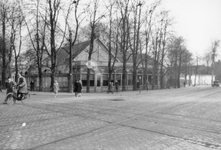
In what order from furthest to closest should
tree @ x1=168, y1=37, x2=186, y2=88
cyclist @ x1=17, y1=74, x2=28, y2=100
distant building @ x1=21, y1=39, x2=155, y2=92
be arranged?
1. tree @ x1=168, y1=37, x2=186, y2=88
2. distant building @ x1=21, y1=39, x2=155, y2=92
3. cyclist @ x1=17, y1=74, x2=28, y2=100

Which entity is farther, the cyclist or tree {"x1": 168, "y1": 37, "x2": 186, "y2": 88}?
tree {"x1": 168, "y1": 37, "x2": 186, "y2": 88}

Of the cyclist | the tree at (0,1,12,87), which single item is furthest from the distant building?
the cyclist

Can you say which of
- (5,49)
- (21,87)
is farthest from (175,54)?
(21,87)

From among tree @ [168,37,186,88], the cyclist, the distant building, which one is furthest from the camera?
tree @ [168,37,186,88]

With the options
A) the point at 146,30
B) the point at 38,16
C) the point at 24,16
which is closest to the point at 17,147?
the point at 38,16

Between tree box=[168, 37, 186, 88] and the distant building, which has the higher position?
tree box=[168, 37, 186, 88]

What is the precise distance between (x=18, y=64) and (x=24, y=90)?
24.3m

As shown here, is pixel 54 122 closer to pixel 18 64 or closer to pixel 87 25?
pixel 87 25

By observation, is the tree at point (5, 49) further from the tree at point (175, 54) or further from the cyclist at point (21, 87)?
the tree at point (175, 54)

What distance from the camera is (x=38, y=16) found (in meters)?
25.5

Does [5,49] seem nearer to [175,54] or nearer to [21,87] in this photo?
[21,87]

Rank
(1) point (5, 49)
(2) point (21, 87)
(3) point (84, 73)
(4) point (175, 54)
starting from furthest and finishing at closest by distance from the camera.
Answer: (4) point (175, 54)
(1) point (5, 49)
(3) point (84, 73)
(2) point (21, 87)

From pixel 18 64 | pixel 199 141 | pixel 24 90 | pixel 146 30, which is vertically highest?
pixel 146 30

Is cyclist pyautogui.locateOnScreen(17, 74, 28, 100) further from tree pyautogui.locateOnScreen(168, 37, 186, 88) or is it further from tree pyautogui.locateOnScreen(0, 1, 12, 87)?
tree pyautogui.locateOnScreen(168, 37, 186, 88)
